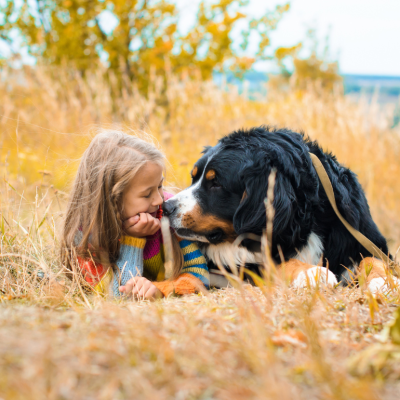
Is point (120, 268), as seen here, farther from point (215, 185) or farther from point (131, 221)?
point (215, 185)

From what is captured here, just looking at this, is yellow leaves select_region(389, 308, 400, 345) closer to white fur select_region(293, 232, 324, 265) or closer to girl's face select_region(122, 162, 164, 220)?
white fur select_region(293, 232, 324, 265)

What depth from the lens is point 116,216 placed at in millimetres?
2205

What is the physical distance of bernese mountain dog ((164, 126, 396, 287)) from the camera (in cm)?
220

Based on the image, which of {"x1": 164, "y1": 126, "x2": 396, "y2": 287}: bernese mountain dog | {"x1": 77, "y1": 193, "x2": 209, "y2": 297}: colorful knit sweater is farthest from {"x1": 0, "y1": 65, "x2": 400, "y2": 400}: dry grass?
{"x1": 164, "y1": 126, "x2": 396, "y2": 287}: bernese mountain dog

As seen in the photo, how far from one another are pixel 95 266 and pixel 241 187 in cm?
96

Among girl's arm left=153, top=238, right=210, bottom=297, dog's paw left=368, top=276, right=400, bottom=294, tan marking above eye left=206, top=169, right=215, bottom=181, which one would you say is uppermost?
tan marking above eye left=206, top=169, right=215, bottom=181

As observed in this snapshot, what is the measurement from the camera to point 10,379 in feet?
2.62

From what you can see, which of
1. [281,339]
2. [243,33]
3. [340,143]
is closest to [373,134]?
[340,143]

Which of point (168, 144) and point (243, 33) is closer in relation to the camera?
point (168, 144)

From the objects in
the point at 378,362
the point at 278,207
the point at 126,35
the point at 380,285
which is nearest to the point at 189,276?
the point at 278,207

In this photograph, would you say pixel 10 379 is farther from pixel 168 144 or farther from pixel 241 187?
pixel 168 144

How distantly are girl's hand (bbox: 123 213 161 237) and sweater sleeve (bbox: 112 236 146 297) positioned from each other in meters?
0.06

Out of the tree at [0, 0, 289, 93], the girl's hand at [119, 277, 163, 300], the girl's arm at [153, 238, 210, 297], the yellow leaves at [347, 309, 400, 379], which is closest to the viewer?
the yellow leaves at [347, 309, 400, 379]

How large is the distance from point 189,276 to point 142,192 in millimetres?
555
